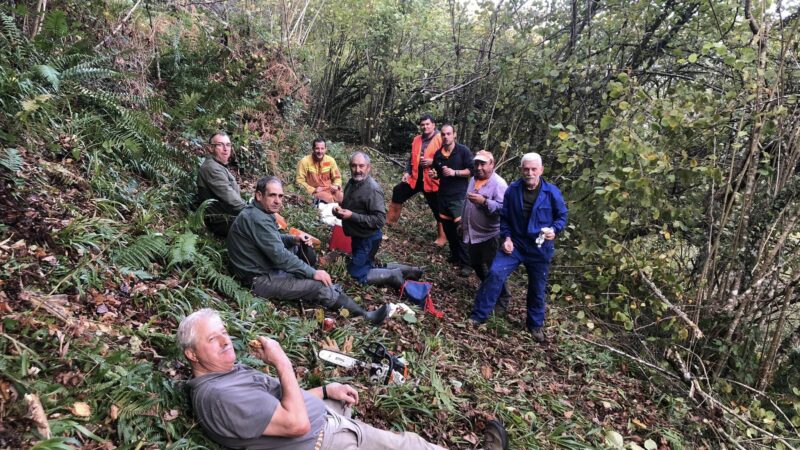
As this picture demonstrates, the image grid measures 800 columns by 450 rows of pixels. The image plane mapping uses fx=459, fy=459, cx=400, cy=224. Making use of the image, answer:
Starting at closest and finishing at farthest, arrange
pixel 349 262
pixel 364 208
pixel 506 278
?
pixel 506 278
pixel 364 208
pixel 349 262

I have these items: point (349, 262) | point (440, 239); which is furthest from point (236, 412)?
point (440, 239)

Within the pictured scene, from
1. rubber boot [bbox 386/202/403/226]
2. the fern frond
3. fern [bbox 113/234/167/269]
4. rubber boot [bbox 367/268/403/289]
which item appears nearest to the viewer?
fern [bbox 113/234/167/269]

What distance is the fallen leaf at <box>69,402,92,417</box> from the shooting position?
237cm

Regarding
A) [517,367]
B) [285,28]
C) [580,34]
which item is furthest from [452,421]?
[285,28]

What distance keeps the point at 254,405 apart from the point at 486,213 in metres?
4.21

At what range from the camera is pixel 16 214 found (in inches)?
134

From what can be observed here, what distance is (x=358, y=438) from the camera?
2908mm

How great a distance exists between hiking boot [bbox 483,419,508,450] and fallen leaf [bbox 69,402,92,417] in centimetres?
270

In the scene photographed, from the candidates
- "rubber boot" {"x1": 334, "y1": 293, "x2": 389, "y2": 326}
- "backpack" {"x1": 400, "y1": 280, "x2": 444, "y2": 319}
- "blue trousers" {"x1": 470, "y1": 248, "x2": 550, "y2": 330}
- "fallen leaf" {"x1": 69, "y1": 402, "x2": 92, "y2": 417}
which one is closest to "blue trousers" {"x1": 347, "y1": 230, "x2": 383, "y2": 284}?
"backpack" {"x1": 400, "y1": 280, "x2": 444, "y2": 319}

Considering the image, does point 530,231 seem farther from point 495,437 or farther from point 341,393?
point 341,393

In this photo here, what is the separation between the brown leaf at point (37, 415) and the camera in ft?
7.01

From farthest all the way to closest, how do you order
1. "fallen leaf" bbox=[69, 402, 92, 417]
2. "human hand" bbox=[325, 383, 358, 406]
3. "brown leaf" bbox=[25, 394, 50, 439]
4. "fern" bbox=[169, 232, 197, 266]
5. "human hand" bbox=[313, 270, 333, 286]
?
"human hand" bbox=[313, 270, 333, 286] < "fern" bbox=[169, 232, 197, 266] < "human hand" bbox=[325, 383, 358, 406] < "fallen leaf" bbox=[69, 402, 92, 417] < "brown leaf" bbox=[25, 394, 50, 439]

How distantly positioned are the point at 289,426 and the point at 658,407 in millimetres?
4395

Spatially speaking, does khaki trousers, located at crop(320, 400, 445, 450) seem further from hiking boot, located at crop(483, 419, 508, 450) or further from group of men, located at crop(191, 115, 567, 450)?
hiking boot, located at crop(483, 419, 508, 450)
